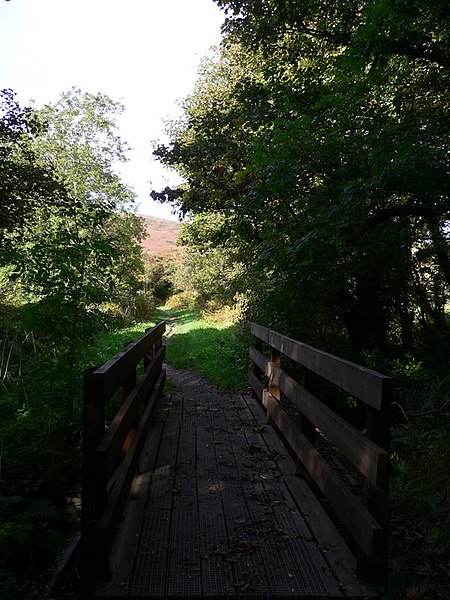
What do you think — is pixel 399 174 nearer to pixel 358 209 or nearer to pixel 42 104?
pixel 358 209

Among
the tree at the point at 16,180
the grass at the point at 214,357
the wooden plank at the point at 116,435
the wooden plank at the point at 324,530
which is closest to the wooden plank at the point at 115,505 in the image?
the wooden plank at the point at 116,435

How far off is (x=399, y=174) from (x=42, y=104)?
23824 millimetres

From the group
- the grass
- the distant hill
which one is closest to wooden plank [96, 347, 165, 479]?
the grass

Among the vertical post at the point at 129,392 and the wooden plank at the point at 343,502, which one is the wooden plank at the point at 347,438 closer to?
the wooden plank at the point at 343,502

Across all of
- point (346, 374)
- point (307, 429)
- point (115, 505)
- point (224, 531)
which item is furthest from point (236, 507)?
point (346, 374)

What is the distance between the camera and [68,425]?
4840 mm

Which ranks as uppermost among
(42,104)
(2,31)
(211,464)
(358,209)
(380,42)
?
(42,104)

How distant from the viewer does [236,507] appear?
3.55 metres

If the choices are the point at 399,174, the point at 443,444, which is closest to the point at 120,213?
the point at 399,174

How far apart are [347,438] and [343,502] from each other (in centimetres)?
39

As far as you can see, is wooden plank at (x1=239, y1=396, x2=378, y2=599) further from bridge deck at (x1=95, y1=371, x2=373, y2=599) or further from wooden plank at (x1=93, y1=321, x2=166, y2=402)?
wooden plank at (x1=93, y1=321, x2=166, y2=402)

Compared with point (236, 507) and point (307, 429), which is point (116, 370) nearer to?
point (236, 507)

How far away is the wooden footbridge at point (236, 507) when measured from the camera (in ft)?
8.29

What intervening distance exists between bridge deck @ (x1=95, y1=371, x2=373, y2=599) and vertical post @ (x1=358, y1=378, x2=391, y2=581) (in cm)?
12
